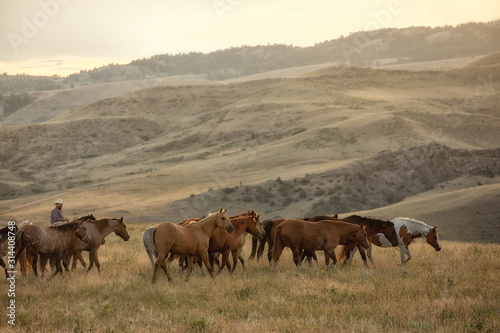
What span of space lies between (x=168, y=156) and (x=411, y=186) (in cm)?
3637

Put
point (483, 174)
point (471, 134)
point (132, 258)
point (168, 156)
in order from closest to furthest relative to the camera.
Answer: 1. point (132, 258)
2. point (483, 174)
3. point (471, 134)
4. point (168, 156)

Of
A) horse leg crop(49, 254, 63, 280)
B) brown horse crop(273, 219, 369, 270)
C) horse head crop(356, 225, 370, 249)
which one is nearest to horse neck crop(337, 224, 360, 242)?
brown horse crop(273, 219, 369, 270)

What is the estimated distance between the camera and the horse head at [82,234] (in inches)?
611

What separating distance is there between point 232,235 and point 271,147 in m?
47.8

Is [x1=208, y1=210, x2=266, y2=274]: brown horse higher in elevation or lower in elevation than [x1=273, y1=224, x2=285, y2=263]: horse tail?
higher

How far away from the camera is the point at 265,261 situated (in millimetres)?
18578

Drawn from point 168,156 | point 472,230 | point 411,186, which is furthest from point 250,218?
point 168,156

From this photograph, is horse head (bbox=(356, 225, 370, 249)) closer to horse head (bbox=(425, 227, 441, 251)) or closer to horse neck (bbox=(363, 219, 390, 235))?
horse neck (bbox=(363, 219, 390, 235))

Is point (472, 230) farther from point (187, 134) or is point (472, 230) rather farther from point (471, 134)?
point (187, 134)

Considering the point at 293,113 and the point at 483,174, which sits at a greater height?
the point at 293,113

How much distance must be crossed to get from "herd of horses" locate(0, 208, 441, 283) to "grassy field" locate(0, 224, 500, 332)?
54cm

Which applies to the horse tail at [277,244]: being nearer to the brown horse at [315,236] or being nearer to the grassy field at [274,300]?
the brown horse at [315,236]

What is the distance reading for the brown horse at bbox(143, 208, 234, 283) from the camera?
14.5m

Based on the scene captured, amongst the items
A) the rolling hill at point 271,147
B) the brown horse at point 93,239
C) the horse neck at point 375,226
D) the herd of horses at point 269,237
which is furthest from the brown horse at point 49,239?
the rolling hill at point 271,147
